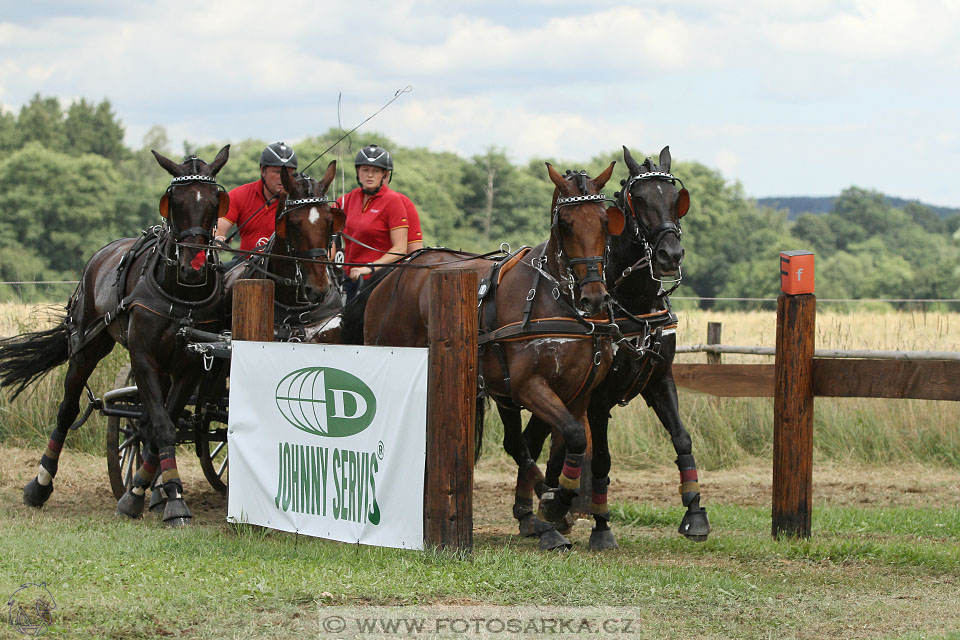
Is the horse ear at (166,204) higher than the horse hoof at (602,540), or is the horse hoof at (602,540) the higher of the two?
the horse ear at (166,204)

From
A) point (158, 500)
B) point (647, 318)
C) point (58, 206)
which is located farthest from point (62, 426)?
point (58, 206)

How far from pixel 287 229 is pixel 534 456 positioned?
2318 mm

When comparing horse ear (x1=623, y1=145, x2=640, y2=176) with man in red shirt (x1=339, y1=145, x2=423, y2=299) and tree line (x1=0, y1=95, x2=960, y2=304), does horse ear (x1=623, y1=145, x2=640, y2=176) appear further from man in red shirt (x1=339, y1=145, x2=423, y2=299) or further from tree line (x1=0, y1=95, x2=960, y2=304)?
tree line (x1=0, y1=95, x2=960, y2=304)

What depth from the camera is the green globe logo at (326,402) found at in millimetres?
6070

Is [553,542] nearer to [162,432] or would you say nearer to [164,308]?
[162,432]

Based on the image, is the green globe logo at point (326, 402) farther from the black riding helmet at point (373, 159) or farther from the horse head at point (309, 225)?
the black riding helmet at point (373, 159)

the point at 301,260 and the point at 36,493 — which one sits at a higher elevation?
the point at 301,260

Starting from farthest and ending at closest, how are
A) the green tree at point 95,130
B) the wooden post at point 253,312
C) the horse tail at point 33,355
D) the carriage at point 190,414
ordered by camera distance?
the green tree at point 95,130
the horse tail at point 33,355
the carriage at point 190,414
the wooden post at point 253,312

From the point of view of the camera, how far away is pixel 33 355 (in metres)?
9.44

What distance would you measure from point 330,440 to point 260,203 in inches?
122

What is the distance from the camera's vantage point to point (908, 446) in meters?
11.0

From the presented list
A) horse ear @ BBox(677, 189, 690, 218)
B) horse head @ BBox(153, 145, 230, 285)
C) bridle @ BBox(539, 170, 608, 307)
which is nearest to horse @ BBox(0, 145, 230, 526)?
horse head @ BBox(153, 145, 230, 285)

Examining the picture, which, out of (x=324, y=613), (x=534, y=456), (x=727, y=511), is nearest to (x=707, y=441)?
(x=727, y=511)

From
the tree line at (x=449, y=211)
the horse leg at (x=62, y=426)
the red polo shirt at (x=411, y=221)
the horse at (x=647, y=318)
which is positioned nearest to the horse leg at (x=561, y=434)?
the horse at (x=647, y=318)
